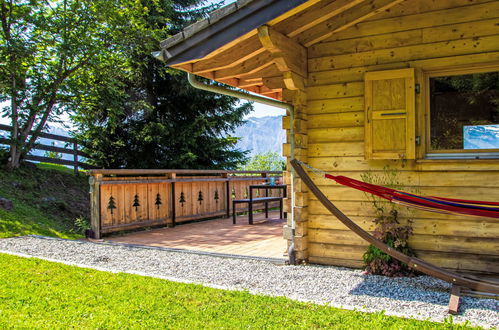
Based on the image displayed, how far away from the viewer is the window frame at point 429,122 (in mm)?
3979

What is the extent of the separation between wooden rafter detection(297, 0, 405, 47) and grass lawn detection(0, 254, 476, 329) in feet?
8.96

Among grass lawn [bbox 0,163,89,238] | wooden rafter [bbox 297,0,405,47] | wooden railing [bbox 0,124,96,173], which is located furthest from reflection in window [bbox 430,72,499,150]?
wooden railing [bbox 0,124,96,173]

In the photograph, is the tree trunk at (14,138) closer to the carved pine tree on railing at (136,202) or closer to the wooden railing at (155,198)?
the wooden railing at (155,198)

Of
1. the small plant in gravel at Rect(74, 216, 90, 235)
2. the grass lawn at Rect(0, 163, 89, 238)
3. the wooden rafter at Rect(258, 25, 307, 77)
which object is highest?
the wooden rafter at Rect(258, 25, 307, 77)

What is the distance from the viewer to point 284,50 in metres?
4.25

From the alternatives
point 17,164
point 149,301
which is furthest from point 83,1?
point 149,301

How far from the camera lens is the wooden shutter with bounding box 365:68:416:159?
4.17 metres

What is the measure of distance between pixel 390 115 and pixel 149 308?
9.32 ft

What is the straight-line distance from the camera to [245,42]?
14.8 ft

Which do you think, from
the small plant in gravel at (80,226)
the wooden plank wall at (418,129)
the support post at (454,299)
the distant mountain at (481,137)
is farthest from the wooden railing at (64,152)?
the support post at (454,299)

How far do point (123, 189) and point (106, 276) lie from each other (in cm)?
323

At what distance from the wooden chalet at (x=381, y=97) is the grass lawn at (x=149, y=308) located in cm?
153

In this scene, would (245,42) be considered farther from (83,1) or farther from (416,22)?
(83,1)

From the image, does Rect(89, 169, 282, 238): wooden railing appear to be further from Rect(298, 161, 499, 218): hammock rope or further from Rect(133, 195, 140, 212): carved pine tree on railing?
Rect(298, 161, 499, 218): hammock rope
